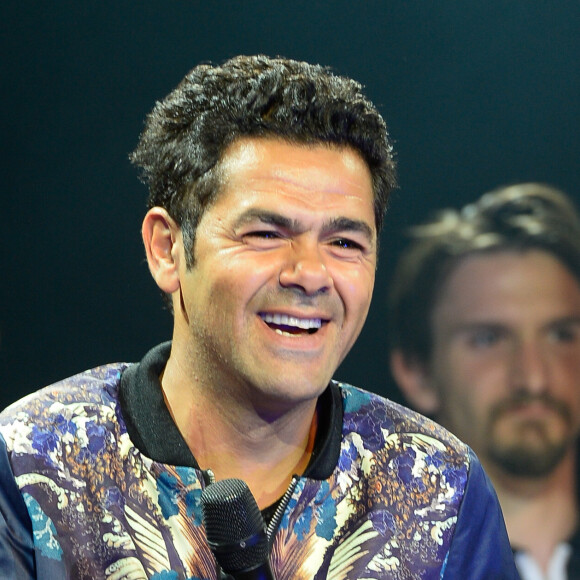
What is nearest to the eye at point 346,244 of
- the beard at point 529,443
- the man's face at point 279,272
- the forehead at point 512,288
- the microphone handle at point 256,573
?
the man's face at point 279,272

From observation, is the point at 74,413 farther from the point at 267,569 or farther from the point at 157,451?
the point at 267,569

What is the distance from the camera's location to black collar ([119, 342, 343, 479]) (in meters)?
1.38

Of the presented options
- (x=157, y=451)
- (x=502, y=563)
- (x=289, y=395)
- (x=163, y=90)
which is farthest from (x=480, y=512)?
(x=163, y=90)

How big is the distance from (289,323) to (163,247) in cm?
29

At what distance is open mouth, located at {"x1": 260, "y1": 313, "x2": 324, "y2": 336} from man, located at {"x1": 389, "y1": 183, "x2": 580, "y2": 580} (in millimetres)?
1118

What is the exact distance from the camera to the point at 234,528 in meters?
0.99

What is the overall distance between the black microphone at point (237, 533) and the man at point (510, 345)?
57.4 inches

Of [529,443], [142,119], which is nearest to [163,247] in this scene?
[142,119]

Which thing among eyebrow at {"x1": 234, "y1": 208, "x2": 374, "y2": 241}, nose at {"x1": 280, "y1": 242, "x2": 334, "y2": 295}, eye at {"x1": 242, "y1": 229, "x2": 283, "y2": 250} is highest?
eyebrow at {"x1": 234, "y1": 208, "x2": 374, "y2": 241}

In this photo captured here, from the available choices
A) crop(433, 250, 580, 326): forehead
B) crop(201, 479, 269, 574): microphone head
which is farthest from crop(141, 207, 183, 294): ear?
crop(433, 250, 580, 326): forehead

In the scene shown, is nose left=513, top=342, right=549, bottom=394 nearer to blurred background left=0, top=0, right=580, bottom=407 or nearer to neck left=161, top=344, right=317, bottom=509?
blurred background left=0, top=0, right=580, bottom=407

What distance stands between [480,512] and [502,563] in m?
0.09

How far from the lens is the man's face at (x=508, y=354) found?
2463 mm

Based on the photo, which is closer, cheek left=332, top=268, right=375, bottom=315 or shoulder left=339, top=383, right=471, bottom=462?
cheek left=332, top=268, right=375, bottom=315
